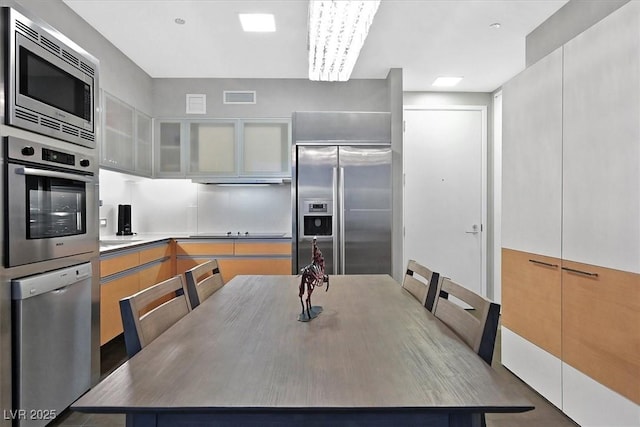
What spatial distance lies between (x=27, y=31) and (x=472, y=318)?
2.32 meters

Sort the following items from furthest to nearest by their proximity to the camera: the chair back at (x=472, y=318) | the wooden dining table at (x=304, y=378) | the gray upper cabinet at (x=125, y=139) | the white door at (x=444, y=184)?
the white door at (x=444, y=184) < the gray upper cabinet at (x=125, y=139) < the chair back at (x=472, y=318) < the wooden dining table at (x=304, y=378)

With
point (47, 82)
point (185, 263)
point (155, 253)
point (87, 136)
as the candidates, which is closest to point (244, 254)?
point (185, 263)

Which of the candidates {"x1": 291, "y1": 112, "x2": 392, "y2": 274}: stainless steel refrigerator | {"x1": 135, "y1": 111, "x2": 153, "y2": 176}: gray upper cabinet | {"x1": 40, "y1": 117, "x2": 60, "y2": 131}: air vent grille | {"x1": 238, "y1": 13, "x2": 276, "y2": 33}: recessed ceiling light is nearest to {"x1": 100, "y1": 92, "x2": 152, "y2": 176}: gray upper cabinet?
{"x1": 135, "y1": 111, "x2": 153, "y2": 176}: gray upper cabinet

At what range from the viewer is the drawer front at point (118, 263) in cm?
279

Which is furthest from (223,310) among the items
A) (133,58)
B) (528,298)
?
(133,58)

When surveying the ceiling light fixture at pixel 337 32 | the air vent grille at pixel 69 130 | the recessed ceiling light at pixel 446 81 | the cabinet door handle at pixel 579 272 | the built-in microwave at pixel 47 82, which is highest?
the recessed ceiling light at pixel 446 81

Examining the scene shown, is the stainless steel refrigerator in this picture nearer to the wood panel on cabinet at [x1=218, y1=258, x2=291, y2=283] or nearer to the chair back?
the wood panel on cabinet at [x1=218, y1=258, x2=291, y2=283]

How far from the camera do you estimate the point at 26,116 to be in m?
1.82

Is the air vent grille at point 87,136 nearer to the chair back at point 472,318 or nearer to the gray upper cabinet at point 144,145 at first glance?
the gray upper cabinet at point 144,145

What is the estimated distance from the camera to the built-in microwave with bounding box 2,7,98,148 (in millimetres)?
1743

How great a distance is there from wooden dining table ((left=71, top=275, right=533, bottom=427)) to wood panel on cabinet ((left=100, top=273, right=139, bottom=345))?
184 cm

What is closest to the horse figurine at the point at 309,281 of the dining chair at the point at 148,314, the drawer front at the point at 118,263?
the dining chair at the point at 148,314

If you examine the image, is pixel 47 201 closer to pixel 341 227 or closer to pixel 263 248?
pixel 263 248

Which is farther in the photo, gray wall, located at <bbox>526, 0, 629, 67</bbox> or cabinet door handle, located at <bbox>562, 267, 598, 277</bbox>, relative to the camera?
gray wall, located at <bbox>526, 0, 629, 67</bbox>
